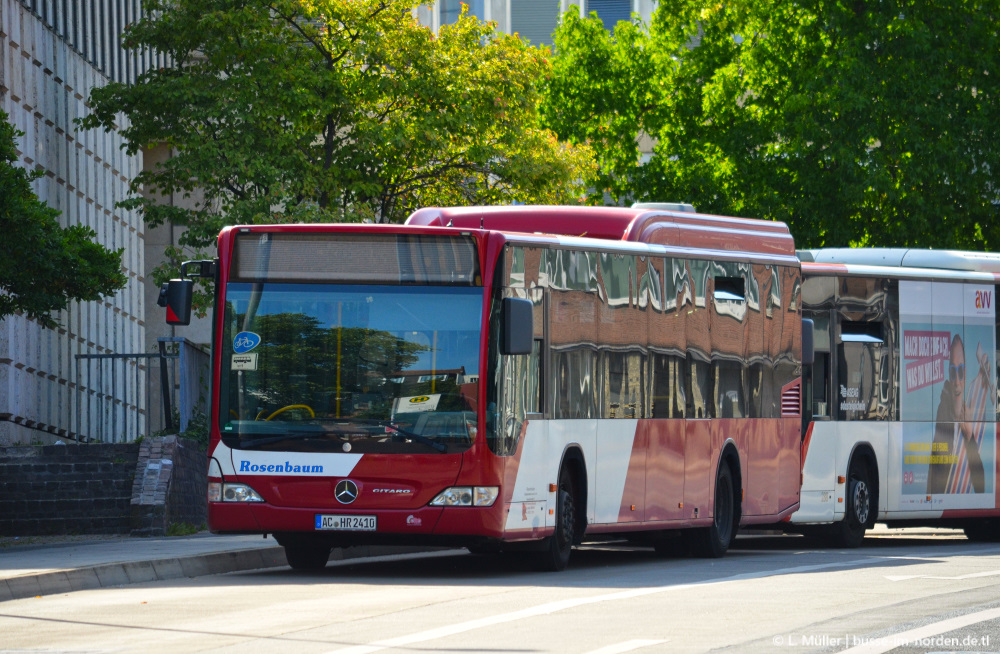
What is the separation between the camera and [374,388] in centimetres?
1545

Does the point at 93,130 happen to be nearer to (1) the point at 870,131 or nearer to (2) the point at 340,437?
(1) the point at 870,131

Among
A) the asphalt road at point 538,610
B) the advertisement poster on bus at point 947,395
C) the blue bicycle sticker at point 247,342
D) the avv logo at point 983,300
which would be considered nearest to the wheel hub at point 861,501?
the advertisement poster on bus at point 947,395

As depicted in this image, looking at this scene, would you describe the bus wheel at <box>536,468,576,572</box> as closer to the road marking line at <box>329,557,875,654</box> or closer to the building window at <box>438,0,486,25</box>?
the road marking line at <box>329,557,875,654</box>

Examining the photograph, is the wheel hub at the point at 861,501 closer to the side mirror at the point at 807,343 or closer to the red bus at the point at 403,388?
the side mirror at the point at 807,343

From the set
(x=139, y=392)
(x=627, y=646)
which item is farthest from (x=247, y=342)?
(x=139, y=392)

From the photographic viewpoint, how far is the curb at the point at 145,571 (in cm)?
1466

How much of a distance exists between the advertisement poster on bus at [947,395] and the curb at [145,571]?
7.63 meters

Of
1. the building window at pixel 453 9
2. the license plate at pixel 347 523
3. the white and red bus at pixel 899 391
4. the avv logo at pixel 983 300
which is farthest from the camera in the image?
the building window at pixel 453 9

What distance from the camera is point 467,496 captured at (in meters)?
15.4

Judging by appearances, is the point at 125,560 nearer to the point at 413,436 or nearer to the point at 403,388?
the point at 413,436

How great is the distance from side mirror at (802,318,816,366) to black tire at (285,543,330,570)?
732cm

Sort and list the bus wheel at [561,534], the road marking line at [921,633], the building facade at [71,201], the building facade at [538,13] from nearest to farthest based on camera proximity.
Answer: the road marking line at [921,633]
the bus wheel at [561,534]
the building facade at [71,201]
the building facade at [538,13]

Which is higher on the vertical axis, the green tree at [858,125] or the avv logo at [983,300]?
the green tree at [858,125]

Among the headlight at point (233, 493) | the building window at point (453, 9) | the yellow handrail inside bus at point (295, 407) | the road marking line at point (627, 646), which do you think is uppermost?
the building window at point (453, 9)
